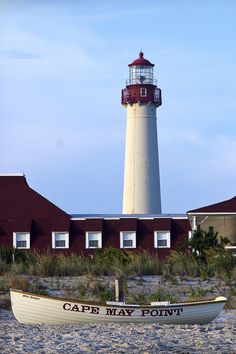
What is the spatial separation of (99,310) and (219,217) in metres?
21.3

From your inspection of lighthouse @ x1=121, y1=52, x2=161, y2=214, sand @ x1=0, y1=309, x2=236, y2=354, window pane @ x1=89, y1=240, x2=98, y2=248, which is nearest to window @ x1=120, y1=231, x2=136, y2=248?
window pane @ x1=89, y1=240, x2=98, y2=248

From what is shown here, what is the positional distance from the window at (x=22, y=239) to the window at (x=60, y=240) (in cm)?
105

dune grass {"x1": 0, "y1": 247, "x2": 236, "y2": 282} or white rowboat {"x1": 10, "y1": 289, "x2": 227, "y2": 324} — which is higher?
dune grass {"x1": 0, "y1": 247, "x2": 236, "y2": 282}

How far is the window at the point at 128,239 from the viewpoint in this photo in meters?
40.1

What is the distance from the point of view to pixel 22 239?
132ft

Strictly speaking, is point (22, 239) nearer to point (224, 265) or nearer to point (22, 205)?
point (22, 205)

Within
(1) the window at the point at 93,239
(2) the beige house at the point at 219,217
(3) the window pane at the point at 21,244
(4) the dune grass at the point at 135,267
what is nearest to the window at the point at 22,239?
(3) the window pane at the point at 21,244

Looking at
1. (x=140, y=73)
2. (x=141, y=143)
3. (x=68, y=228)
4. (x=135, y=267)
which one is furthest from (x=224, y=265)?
(x=140, y=73)

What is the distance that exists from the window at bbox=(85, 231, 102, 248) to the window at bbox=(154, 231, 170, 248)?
2267 mm

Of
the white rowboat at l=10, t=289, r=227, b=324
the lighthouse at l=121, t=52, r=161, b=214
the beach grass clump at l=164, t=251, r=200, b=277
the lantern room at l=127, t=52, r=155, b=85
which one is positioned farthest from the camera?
the lantern room at l=127, t=52, r=155, b=85

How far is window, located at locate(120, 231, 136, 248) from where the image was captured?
4009 cm

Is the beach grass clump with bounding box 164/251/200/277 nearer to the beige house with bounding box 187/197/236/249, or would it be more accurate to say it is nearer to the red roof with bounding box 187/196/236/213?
the beige house with bounding box 187/197/236/249

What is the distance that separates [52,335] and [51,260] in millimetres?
11531

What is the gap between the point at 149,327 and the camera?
17.8 m
